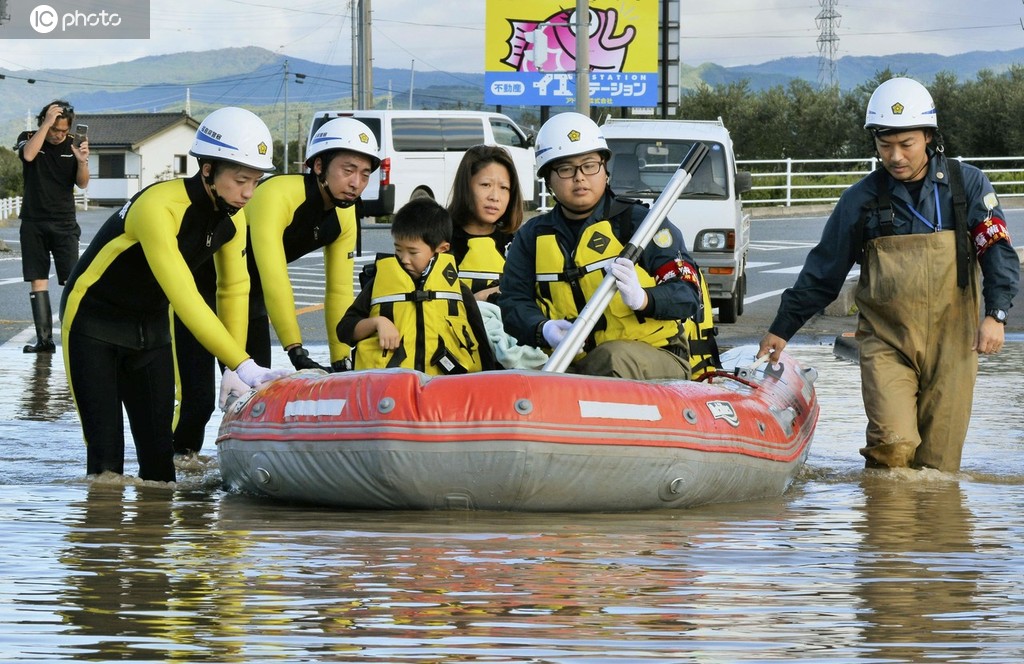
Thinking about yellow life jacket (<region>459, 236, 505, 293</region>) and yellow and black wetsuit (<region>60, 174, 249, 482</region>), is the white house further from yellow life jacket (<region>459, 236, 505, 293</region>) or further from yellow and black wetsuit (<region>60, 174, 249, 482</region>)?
yellow and black wetsuit (<region>60, 174, 249, 482</region>)

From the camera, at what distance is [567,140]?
7.21 metres

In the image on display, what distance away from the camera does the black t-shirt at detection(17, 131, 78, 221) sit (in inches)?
535

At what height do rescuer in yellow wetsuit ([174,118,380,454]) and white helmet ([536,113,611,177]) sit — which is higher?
white helmet ([536,113,611,177])

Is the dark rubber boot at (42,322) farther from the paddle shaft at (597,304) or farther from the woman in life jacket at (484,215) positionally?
the paddle shaft at (597,304)

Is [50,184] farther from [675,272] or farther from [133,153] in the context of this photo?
[133,153]

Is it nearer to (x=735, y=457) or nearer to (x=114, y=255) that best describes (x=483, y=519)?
(x=735, y=457)

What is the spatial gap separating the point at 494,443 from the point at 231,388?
4.52ft

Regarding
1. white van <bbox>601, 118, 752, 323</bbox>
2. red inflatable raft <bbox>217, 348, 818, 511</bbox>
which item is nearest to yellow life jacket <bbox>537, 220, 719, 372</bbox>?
red inflatable raft <bbox>217, 348, 818, 511</bbox>

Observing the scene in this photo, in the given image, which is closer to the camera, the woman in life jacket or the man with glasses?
the man with glasses

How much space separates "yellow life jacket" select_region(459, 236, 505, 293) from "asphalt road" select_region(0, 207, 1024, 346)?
20.1ft

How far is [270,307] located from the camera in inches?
297

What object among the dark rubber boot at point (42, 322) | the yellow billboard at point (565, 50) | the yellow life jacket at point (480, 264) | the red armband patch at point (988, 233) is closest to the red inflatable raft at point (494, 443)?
the red armband patch at point (988, 233)

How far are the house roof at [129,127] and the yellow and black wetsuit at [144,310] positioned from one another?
80.4 metres

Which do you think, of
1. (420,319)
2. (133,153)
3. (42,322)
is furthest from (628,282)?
(133,153)
